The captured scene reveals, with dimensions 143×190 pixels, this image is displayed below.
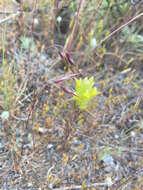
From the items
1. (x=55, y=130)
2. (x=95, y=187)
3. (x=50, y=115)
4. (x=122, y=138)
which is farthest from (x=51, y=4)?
(x=95, y=187)

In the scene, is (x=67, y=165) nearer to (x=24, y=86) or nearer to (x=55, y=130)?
(x=55, y=130)

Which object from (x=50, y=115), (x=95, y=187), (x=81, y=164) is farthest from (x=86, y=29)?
(x=95, y=187)

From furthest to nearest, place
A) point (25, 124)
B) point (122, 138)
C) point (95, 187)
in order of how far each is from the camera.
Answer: point (122, 138) < point (25, 124) < point (95, 187)

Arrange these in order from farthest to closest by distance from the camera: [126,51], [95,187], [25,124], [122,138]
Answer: [126,51]
[122,138]
[25,124]
[95,187]

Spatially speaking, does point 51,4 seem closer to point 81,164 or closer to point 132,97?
point 132,97

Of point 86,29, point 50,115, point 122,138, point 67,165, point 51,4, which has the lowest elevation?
point 67,165

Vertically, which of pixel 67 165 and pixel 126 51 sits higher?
pixel 126 51

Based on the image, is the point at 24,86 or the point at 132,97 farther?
the point at 132,97

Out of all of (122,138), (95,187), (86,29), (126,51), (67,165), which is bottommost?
(95,187)

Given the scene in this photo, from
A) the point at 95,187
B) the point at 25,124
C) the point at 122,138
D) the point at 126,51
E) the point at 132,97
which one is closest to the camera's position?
the point at 95,187
